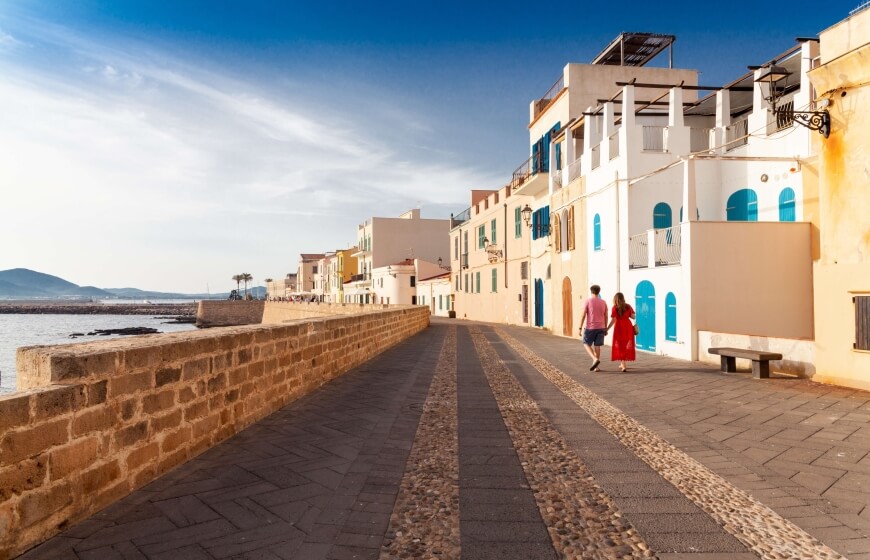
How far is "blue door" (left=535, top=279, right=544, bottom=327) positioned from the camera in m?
27.1

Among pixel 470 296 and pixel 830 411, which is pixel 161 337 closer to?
pixel 830 411

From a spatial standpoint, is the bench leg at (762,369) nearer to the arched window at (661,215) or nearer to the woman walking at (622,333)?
the woman walking at (622,333)

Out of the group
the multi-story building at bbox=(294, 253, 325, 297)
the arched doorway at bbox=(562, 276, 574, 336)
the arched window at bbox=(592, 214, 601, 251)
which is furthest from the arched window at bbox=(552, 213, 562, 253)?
the multi-story building at bbox=(294, 253, 325, 297)

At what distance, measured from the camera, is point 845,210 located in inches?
346

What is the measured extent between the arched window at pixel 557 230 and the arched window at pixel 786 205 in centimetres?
860

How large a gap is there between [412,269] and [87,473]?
167 ft

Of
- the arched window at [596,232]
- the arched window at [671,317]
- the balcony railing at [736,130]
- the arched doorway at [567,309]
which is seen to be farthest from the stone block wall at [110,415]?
the arched doorway at [567,309]

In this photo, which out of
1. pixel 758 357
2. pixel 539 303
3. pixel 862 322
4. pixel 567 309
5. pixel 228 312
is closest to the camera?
pixel 862 322

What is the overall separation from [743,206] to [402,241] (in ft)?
162

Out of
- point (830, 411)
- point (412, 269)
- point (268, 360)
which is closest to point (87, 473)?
point (268, 360)

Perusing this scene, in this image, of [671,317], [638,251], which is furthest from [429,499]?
[638,251]

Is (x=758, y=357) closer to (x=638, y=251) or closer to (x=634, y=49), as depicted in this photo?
(x=638, y=251)

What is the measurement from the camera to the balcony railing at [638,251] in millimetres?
15633

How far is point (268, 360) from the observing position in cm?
679
